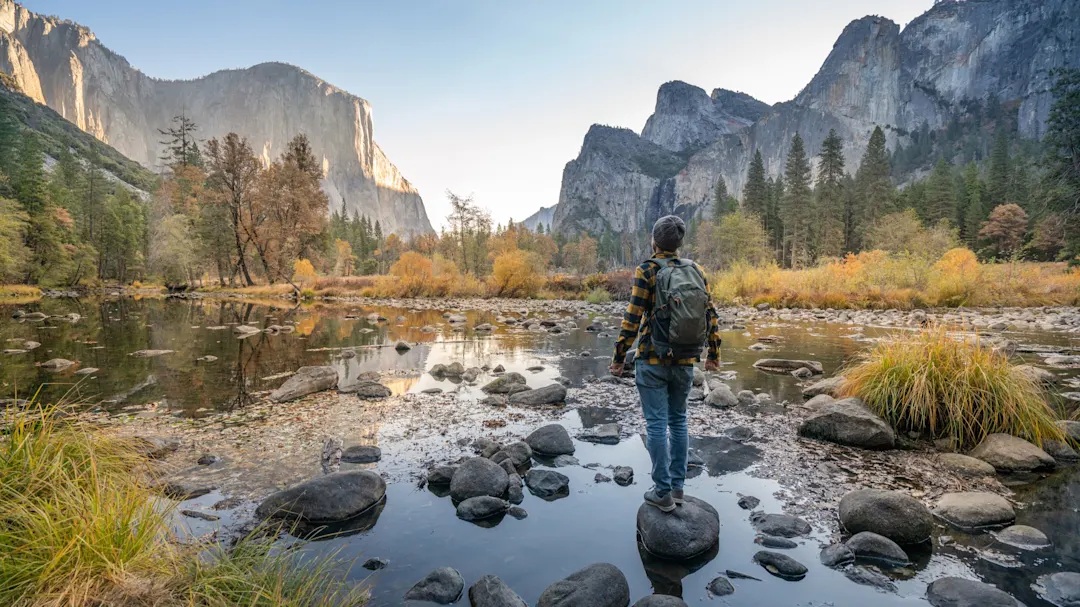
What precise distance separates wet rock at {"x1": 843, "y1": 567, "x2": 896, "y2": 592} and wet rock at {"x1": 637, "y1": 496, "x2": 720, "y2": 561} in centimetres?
90

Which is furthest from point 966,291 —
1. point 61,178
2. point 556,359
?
point 61,178

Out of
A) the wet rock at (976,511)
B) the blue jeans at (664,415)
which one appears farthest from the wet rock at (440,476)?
the wet rock at (976,511)

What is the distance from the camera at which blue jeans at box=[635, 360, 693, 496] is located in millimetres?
3855

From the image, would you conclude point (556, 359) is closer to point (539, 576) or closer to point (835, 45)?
point (539, 576)

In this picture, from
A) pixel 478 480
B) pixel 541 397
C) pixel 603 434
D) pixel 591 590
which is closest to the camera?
pixel 591 590

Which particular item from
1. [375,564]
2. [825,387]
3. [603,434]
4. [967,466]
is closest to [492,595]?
[375,564]

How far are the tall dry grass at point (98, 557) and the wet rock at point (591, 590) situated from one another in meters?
1.16

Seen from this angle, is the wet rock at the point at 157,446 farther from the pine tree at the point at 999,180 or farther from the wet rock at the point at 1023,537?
the pine tree at the point at 999,180

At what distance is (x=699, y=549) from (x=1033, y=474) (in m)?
4.09

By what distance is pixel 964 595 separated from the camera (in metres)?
2.87

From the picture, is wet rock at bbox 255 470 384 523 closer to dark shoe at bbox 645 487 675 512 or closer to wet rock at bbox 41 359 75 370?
dark shoe at bbox 645 487 675 512

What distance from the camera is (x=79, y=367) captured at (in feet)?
31.6

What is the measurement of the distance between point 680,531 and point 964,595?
1711mm

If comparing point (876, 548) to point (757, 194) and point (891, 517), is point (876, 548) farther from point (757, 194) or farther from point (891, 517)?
point (757, 194)
